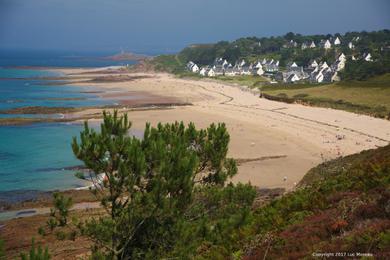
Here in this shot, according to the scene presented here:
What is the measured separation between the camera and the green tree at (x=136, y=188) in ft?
31.6

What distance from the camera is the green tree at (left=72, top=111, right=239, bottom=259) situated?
379 inches

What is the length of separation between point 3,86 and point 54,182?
63134 millimetres

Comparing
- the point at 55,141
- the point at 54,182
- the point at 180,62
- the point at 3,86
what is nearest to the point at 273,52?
the point at 180,62

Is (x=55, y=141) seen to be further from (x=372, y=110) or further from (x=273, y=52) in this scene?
(x=273, y=52)

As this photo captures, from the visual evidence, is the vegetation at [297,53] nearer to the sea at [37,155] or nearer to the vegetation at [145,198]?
the sea at [37,155]

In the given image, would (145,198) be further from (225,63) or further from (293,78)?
(225,63)

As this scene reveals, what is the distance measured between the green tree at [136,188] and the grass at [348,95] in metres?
37.1

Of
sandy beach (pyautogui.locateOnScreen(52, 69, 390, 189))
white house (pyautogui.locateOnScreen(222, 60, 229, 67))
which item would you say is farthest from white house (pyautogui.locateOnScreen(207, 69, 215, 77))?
sandy beach (pyautogui.locateOnScreen(52, 69, 390, 189))

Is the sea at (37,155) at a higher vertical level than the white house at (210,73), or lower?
lower

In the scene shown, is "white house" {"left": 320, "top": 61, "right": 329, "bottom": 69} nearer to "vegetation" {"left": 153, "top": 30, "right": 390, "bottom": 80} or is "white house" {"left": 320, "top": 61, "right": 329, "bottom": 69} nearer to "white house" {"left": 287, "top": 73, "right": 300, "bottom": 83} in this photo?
"vegetation" {"left": 153, "top": 30, "right": 390, "bottom": 80}

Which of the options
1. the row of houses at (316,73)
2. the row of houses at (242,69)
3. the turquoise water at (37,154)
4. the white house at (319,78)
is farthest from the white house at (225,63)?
the turquoise water at (37,154)

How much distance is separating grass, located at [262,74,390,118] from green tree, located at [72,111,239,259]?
122ft

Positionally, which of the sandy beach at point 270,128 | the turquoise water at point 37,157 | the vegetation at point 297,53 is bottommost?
the turquoise water at point 37,157

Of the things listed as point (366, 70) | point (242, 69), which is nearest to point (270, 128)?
point (366, 70)
